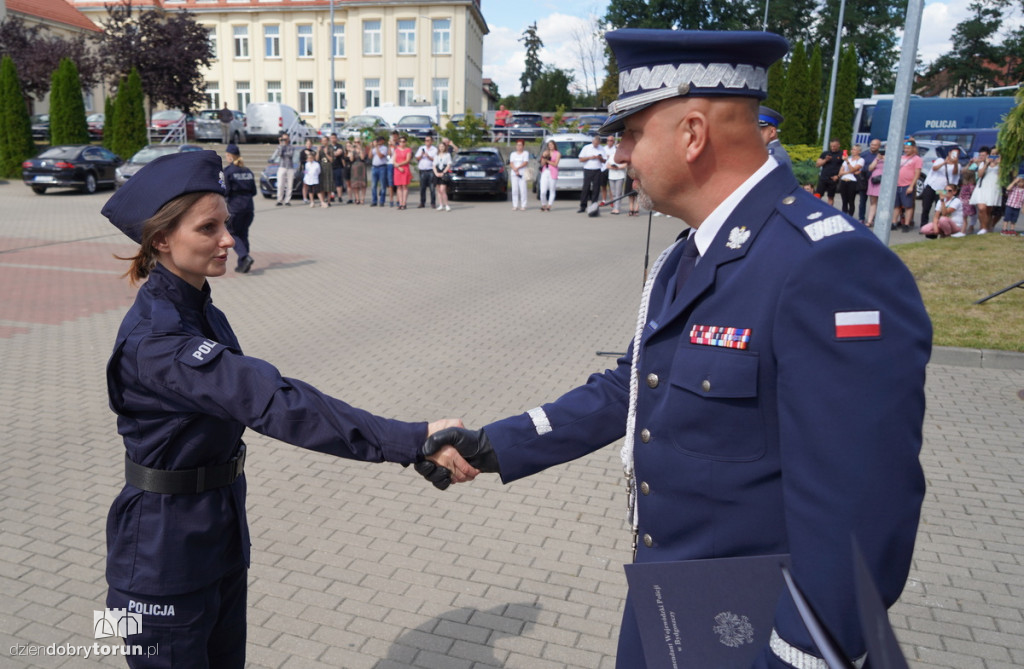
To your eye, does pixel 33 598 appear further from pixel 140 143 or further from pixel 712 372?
pixel 140 143

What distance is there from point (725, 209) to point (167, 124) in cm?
4201

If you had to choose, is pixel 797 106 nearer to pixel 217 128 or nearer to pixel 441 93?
pixel 217 128

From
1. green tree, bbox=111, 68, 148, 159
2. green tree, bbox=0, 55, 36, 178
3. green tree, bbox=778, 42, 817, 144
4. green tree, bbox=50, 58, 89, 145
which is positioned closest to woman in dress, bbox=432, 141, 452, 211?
green tree, bbox=111, 68, 148, 159

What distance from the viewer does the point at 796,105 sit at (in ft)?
120

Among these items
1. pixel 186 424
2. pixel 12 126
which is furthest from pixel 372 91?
pixel 186 424

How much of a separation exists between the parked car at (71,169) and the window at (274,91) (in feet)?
118

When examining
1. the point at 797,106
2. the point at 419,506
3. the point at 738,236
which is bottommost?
the point at 419,506

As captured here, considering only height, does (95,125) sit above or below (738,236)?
below

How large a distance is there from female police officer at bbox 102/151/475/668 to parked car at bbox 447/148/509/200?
22.5m

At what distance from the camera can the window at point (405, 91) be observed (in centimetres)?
5797

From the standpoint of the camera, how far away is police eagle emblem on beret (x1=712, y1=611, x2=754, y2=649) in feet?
5.08

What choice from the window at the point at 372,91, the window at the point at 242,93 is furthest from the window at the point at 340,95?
the window at the point at 242,93

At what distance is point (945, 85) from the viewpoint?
71.4m

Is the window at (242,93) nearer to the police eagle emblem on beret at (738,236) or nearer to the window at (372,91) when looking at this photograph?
the window at (372,91)
